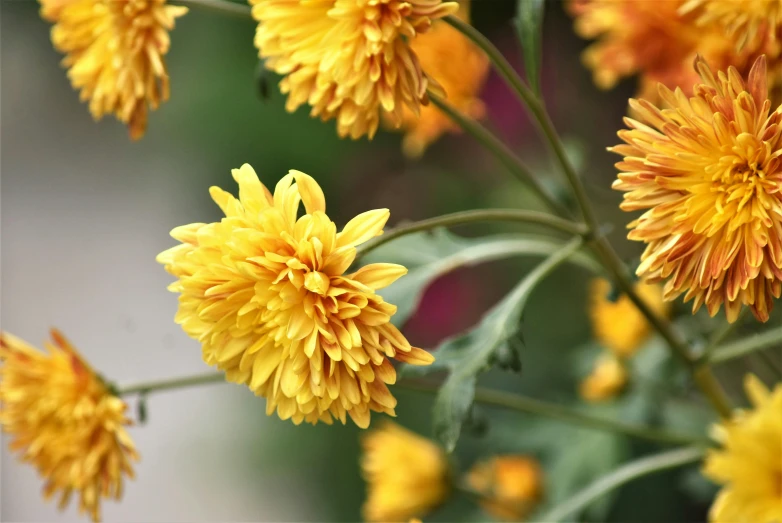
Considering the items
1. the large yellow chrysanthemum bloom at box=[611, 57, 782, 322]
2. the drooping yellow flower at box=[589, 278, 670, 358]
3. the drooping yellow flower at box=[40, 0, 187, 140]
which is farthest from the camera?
the drooping yellow flower at box=[589, 278, 670, 358]

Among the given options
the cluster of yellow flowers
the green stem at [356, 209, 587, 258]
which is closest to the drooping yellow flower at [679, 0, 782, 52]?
the cluster of yellow flowers

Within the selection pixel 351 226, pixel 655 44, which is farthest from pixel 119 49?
pixel 655 44

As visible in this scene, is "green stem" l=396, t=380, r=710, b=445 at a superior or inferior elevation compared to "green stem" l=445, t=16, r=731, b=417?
inferior

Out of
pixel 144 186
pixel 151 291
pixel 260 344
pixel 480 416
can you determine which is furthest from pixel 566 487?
pixel 144 186

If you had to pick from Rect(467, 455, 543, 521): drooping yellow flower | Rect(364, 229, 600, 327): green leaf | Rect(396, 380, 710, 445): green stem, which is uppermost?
Rect(364, 229, 600, 327): green leaf

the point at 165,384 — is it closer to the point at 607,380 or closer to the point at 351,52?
the point at 351,52

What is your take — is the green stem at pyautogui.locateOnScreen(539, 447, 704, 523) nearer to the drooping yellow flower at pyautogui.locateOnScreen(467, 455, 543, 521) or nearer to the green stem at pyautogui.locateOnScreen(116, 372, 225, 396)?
the drooping yellow flower at pyautogui.locateOnScreen(467, 455, 543, 521)
